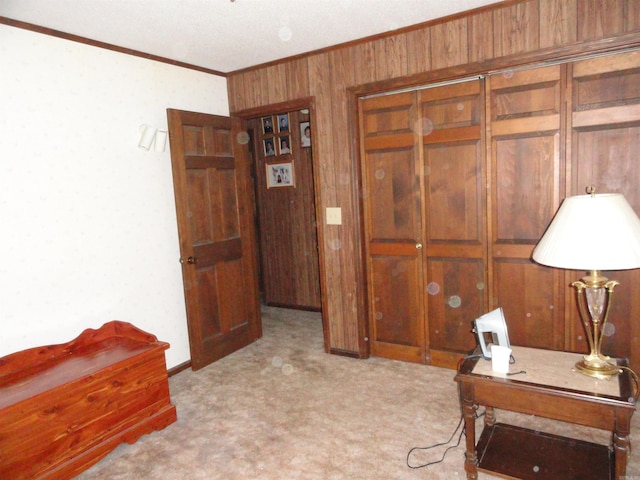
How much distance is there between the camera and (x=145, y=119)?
3.16 meters

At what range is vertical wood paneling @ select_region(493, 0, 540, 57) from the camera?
101 inches

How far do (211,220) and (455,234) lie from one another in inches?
75.0

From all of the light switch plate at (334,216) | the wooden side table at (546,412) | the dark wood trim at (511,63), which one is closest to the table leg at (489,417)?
the wooden side table at (546,412)

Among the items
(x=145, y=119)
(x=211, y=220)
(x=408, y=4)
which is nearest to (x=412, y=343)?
(x=211, y=220)

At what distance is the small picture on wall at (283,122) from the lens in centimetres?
477

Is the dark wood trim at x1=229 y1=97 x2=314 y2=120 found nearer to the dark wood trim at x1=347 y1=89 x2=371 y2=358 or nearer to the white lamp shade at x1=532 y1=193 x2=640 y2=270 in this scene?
the dark wood trim at x1=347 y1=89 x2=371 y2=358

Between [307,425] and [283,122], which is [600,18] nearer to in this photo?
[307,425]

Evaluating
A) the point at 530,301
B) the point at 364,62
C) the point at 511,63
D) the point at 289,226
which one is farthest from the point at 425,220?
the point at 289,226

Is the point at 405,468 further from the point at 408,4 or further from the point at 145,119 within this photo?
the point at 145,119

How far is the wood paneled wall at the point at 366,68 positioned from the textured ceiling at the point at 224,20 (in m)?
0.13

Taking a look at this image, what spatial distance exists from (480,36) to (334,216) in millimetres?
1587

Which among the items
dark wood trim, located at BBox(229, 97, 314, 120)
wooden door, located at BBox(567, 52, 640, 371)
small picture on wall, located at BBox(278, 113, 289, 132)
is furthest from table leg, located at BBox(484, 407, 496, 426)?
small picture on wall, located at BBox(278, 113, 289, 132)

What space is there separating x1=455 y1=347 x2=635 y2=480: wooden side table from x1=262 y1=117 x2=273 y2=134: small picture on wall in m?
3.63

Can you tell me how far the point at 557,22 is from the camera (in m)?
2.49
